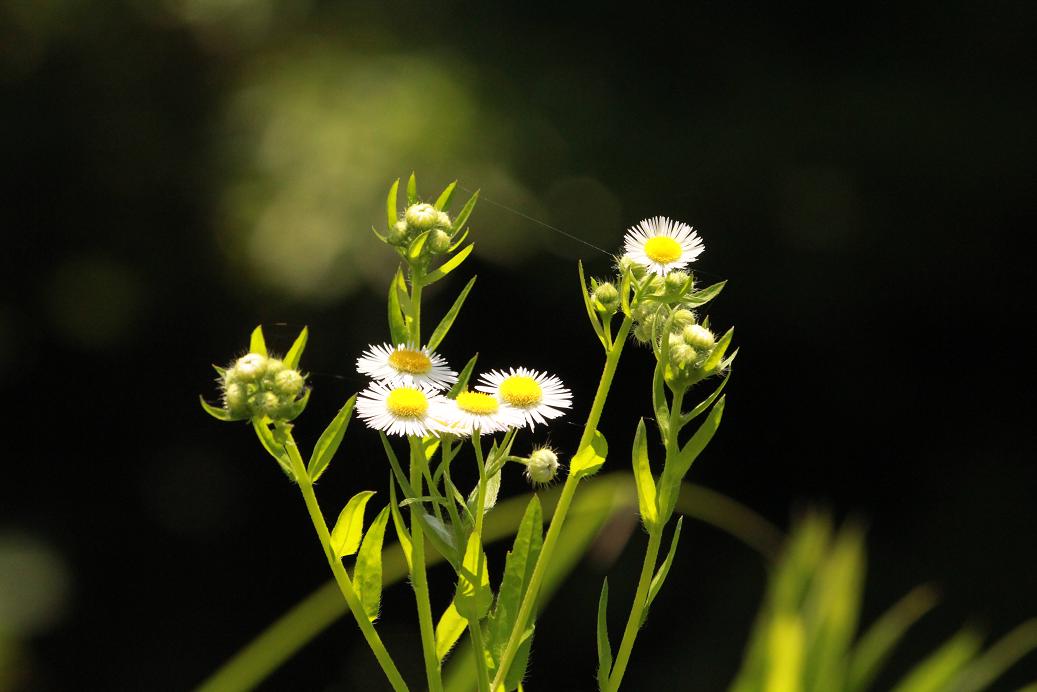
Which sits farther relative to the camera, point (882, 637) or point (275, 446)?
point (882, 637)

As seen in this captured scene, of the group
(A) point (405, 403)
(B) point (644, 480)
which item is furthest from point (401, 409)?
(B) point (644, 480)

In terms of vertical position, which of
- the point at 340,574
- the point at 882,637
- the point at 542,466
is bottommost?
the point at 340,574

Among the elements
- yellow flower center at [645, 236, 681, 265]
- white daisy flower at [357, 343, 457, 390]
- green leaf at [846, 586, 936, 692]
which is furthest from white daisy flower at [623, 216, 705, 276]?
green leaf at [846, 586, 936, 692]

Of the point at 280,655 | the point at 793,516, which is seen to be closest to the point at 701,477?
the point at 793,516

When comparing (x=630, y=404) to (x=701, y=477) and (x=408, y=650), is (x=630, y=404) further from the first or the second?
(x=408, y=650)

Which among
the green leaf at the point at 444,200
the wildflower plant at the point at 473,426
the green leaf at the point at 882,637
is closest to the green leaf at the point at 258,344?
the wildflower plant at the point at 473,426

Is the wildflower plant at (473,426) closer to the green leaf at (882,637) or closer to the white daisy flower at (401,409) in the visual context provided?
the white daisy flower at (401,409)

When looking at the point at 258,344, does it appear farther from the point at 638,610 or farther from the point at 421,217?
the point at 638,610

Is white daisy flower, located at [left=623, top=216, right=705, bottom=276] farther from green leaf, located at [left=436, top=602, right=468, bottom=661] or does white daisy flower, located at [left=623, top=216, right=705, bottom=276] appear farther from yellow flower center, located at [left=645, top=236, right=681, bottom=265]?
green leaf, located at [left=436, top=602, right=468, bottom=661]
